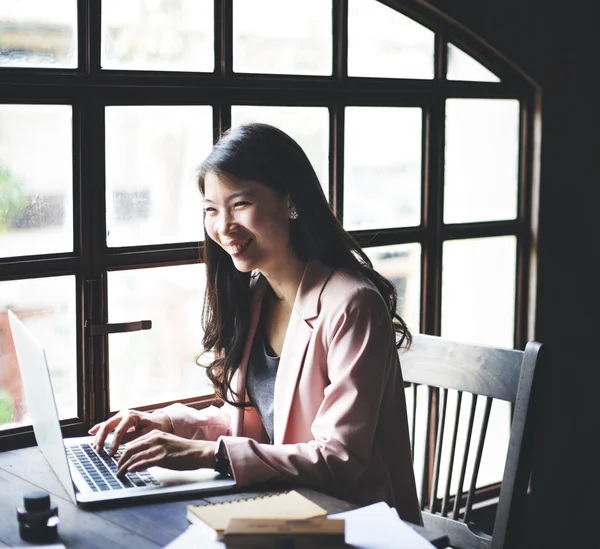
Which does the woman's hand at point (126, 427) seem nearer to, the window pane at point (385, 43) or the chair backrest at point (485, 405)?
the chair backrest at point (485, 405)

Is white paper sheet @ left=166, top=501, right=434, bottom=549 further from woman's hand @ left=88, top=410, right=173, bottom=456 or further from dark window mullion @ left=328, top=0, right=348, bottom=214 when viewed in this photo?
dark window mullion @ left=328, top=0, right=348, bottom=214

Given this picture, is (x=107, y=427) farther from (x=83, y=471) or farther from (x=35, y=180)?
(x=35, y=180)

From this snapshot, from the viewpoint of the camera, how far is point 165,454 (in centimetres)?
180

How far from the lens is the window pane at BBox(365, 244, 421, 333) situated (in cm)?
284

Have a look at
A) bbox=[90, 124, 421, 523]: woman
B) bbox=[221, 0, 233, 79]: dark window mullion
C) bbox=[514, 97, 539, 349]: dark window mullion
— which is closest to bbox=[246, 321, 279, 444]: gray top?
bbox=[90, 124, 421, 523]: woman

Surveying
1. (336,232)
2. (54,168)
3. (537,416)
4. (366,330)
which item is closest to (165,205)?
(54,168)

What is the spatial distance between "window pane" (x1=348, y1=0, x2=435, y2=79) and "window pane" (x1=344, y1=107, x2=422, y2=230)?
12cm

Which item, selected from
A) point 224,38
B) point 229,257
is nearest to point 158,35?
point 224,38

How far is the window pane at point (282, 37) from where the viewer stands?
8.05ft

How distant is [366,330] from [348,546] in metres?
0.55

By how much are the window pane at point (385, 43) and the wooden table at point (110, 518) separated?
1.42 metres

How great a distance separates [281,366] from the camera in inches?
80.7

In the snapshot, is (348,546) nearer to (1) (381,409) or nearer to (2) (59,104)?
(1) (381,409)

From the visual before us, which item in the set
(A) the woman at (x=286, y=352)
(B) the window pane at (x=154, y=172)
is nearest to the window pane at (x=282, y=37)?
(B) the window pane at (x=154, y=172)
